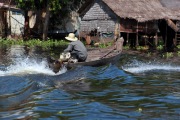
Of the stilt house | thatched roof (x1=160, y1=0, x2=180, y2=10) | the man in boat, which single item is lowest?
the man in boat

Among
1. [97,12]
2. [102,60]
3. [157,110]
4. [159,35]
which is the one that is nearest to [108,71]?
[102,60]

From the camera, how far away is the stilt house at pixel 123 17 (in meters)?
29.4

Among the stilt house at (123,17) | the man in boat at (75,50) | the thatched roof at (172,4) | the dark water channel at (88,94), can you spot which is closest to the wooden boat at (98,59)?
the dark water channel at (88,94)

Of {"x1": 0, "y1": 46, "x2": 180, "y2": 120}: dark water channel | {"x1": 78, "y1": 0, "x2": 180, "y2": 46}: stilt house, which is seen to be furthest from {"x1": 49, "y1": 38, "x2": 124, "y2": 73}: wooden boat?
{"x1": 78, "y1": 0, "x2": 180, "y2": 46}: stilt house

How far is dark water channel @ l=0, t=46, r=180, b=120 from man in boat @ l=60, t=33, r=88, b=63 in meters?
0.65

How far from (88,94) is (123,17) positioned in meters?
19.6

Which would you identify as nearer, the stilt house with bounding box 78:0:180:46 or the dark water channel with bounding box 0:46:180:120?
the dark water channel with bounding box 0:46:180:120

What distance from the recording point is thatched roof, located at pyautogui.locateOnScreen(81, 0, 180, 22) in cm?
2897

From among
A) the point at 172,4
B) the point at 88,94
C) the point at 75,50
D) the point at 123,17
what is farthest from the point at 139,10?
the point at 88,94

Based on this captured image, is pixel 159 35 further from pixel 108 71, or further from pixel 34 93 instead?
pixel 34 93

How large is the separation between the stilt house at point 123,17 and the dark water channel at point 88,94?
15.5m

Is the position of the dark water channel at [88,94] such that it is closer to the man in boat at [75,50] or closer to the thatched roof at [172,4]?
the man in boat at [75,50]

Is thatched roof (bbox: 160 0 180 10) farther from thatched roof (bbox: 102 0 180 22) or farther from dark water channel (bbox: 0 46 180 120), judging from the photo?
dark water channel (bbox: 0 46 180 120)

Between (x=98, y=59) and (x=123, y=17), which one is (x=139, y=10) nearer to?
(x=123, y=17)
